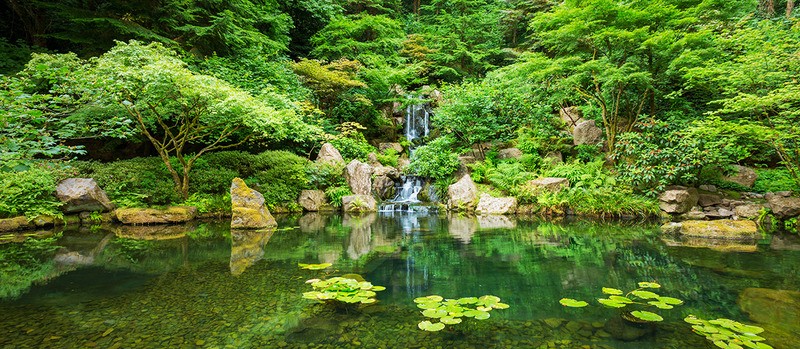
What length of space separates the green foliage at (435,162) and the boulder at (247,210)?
702cm

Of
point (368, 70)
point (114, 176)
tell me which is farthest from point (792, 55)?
point (114, 176)

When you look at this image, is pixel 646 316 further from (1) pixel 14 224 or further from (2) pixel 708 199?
(1) pixel 14 224

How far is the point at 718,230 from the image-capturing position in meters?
7.13

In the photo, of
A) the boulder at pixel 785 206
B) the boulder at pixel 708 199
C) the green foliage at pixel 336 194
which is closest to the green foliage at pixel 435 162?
the green foliage at pixel 336 194

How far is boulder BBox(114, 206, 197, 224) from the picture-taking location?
29.4ft

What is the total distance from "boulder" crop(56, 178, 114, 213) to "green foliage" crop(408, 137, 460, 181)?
33.4 ft

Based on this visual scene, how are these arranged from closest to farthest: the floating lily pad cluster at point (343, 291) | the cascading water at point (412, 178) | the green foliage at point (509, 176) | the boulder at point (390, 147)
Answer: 1. the floating lily pad cluster at point (343, 291)
2. the green foliage at point (509, 176)
3. the cascading water at point (412, 178)
4. the boulder at point (390, 147)

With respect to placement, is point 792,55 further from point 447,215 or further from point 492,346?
point 492,346

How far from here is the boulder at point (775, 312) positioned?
2711 millimetres

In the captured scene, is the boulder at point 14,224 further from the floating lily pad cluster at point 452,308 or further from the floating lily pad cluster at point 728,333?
the floating lily pad cluster at point 728,333

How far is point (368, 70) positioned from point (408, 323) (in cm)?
1545

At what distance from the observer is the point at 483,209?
39.0 ft

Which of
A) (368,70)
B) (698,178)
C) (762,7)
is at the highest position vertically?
(762,7)

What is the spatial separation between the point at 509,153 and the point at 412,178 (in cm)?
427
